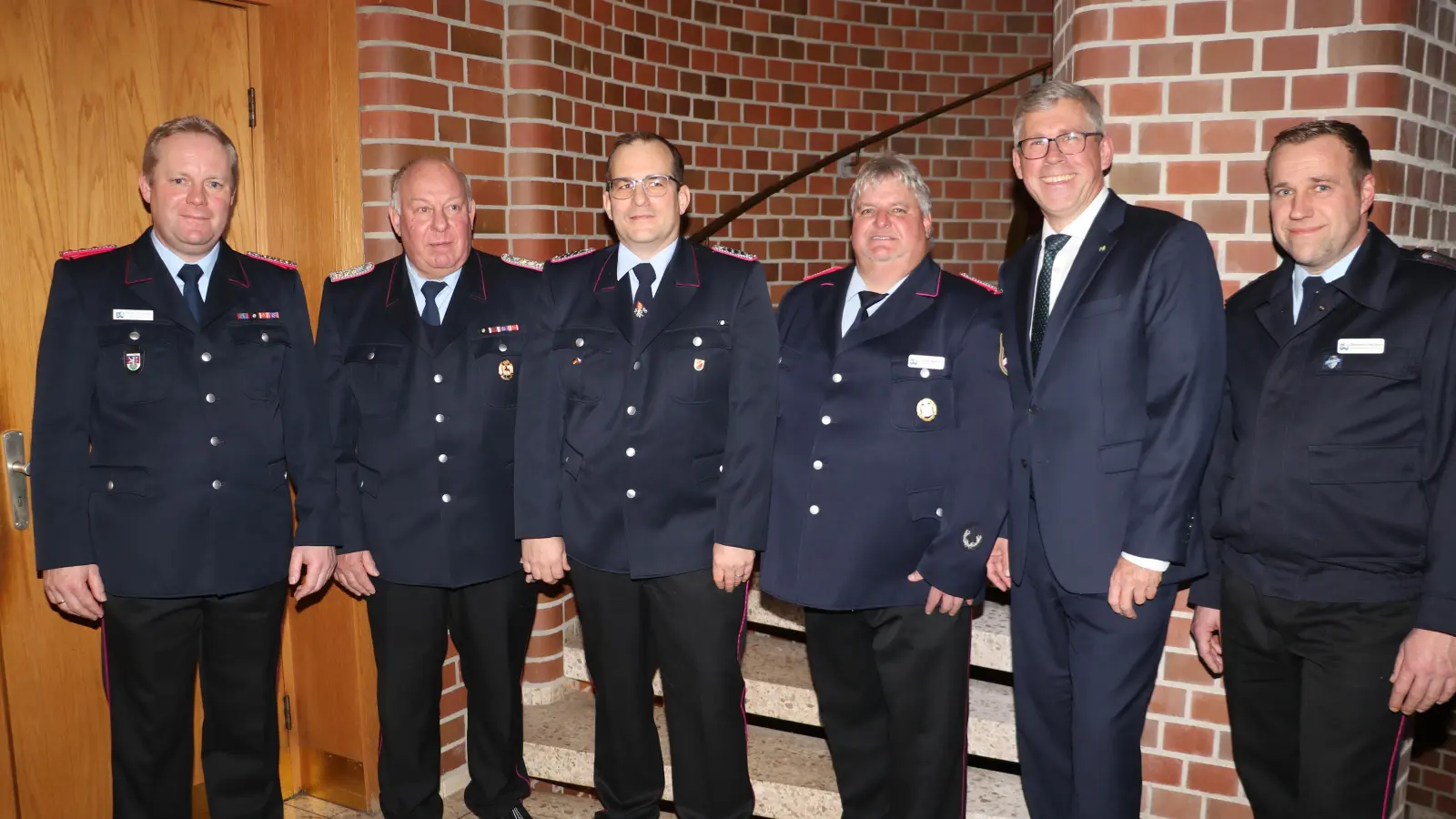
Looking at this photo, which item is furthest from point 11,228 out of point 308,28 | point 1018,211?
point 1018,211

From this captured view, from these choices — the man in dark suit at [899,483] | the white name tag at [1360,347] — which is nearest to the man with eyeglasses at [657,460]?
the man in dark suit at [899,483]

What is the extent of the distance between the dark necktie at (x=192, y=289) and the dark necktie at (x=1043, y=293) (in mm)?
2034

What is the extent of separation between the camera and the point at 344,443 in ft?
9.13

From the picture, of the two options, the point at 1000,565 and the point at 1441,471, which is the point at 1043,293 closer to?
the point at 1000,565

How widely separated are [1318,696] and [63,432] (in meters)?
2.86

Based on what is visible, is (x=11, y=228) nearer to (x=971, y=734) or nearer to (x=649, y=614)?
(x=649, y=614)

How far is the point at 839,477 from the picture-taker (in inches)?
96.3

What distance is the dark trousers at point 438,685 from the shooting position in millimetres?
2799

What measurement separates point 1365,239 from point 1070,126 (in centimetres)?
67

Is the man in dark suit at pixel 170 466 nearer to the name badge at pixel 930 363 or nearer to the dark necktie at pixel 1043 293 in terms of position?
the name badge at pixel 930 363

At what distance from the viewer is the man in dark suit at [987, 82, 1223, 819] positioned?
7.08ft

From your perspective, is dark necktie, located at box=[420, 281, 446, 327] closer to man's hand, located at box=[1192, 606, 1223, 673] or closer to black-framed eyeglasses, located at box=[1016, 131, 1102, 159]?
black-framed eyeglasses, located at box=[1016, 131, 1102, 159]

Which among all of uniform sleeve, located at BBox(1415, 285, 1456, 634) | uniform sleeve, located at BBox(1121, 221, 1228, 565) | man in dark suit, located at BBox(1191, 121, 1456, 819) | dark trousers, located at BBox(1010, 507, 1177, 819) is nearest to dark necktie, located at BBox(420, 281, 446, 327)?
dark trousers, located at BBox(1010, 507, 1177, 819)

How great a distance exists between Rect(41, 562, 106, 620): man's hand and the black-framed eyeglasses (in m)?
2.43
